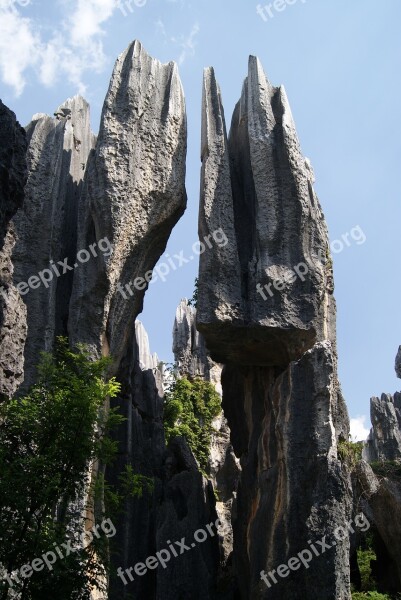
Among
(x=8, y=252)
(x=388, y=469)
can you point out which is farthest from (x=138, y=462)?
(x=8, y=252)

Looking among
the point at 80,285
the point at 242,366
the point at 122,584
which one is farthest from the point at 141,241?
the point at 122,584

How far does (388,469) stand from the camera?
57.5 feet

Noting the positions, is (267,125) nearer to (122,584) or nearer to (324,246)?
(324,246)

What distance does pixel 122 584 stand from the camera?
483 inches

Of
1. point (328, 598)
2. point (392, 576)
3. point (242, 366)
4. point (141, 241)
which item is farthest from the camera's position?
point (392, 576)

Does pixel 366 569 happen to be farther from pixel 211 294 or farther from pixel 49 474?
pixel 49 474

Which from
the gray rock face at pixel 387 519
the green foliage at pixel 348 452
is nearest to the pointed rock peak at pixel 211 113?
the green foliage at pixel 348 452

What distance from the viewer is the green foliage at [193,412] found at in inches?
734

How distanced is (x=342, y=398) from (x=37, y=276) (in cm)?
589

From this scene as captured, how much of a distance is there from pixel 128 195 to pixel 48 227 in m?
1.64

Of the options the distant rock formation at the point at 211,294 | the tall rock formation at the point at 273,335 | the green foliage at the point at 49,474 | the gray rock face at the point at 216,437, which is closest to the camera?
the green foliage at the point at 49,474

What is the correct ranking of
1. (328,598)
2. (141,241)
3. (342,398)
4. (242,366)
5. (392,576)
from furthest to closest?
(392,576) < (242,366) < (141,241) < (342,398) < (328,598)

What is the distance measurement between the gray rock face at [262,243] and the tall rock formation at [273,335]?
2cm

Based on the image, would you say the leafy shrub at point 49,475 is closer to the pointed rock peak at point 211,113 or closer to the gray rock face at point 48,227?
the gray rock face at point 48,227
